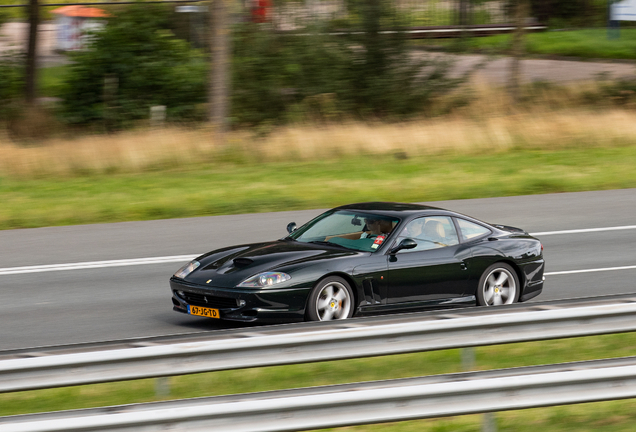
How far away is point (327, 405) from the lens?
4.68 metres

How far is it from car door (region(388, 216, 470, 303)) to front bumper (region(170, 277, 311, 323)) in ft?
3.64

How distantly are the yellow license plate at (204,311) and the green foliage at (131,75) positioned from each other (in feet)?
81.1

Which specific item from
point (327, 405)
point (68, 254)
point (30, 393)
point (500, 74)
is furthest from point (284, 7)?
point (327, 405)

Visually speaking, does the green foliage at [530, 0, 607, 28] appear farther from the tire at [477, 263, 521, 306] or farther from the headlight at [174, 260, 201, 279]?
the headlight at [174, 260, 201, 279]

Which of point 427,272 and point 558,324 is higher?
point 558,324

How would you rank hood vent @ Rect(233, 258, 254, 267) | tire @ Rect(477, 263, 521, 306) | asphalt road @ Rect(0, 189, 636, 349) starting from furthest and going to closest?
tire @ Rect(477, 263, 521, 306) → asphalt road @ Rect(0, 189, 636, 349) → hood vent @ Rect(233, 258, 254, 267)

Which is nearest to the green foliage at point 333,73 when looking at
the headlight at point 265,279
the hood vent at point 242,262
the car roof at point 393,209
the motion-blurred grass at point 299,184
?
the motion-blurred grass at point 299,184

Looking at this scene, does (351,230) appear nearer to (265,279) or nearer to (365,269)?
(365,269)

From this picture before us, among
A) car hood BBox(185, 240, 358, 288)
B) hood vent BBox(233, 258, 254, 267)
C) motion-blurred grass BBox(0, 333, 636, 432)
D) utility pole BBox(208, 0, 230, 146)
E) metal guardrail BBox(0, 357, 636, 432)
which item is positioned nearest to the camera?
metal guardrail BBox(0, 357, 636, 432)

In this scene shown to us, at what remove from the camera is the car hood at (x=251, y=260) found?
9.00m

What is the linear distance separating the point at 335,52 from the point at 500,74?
1047 centimetres

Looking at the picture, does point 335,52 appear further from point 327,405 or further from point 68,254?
point 327,405

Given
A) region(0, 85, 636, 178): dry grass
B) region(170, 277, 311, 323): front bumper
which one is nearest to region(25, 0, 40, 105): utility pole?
region(0, 85, 636, 178): dry grass

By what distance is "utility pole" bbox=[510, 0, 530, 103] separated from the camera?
1217 inches
